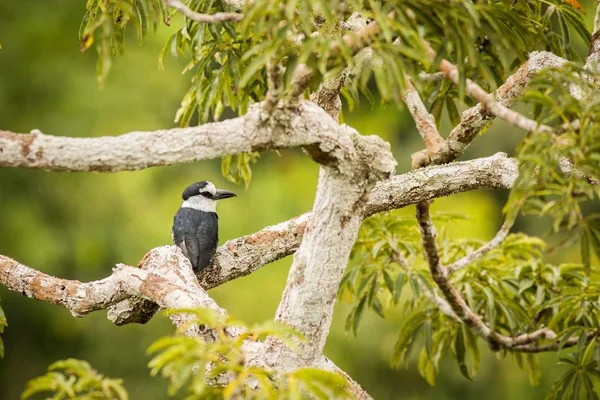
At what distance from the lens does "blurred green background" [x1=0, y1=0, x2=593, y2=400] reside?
9727 mm

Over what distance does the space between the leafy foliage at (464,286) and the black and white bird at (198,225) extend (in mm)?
Answer: 721

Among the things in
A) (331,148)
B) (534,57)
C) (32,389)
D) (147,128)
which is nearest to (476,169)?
(534,57)

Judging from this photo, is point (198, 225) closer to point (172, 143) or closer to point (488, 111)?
point (488, 111)

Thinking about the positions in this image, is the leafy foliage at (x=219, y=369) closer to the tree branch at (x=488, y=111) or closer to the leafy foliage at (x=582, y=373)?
the tree branch at (x=488, y=111)

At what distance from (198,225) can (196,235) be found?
0.82 ft

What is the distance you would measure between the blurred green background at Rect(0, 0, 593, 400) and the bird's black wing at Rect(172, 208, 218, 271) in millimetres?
4377

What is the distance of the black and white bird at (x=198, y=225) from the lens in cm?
422

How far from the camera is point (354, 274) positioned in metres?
4.50

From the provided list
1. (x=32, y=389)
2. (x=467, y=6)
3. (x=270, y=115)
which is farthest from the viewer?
(x=270, y=115)

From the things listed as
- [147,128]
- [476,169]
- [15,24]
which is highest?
[15,24]

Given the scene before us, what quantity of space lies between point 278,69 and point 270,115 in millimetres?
139

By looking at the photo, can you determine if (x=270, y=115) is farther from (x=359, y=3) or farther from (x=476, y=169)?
(x=476, y=169)

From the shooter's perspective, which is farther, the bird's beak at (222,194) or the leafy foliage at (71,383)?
the bird's beak at (222,194)

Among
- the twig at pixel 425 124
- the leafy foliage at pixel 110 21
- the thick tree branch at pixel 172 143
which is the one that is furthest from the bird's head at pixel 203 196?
the thick tree branch at pixel 172 143
